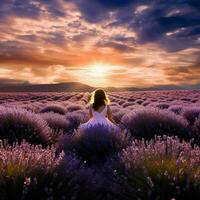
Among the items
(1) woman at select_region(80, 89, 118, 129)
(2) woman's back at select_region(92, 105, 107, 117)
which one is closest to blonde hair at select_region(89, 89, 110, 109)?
(1) woman at select_region(80, 89, 118, 129)

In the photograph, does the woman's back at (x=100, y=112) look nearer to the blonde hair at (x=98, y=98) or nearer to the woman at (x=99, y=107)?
the woman at (x=99, y=107)

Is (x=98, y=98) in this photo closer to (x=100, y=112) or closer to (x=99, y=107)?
(x=99, y=107)

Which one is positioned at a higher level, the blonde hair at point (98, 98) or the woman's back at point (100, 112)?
the blonde hair at point (98, 98)

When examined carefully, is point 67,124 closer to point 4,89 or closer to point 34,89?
point 4,89

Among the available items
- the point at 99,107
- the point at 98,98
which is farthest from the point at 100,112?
the point at 98,98

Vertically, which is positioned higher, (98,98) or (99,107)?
(98,98)

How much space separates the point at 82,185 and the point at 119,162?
2.42ft

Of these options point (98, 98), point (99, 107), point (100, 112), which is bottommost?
point (100, 112)

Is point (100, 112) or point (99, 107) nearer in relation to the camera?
point (100, 112)

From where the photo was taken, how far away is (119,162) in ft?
17.6

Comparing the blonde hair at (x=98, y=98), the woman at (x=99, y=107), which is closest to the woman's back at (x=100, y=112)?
the woman at (x=99, y=107)

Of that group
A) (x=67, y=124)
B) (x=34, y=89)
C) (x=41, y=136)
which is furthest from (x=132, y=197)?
(x=34, y=89)

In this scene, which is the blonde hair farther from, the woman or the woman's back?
the woman's back

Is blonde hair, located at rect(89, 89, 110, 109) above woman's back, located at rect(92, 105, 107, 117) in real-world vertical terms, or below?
above
